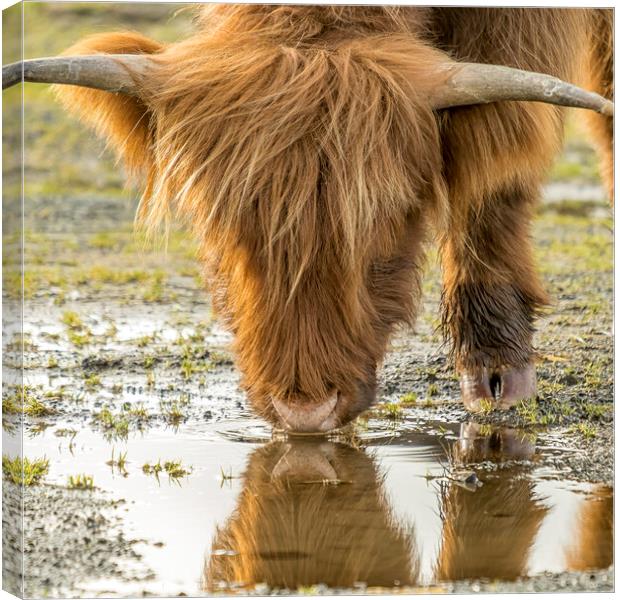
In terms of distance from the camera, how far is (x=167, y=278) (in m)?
5.70

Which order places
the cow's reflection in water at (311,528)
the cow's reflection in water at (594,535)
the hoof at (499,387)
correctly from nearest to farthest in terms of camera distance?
the cow's reflection in water at (311,528)
the cow's reflection in water at (594,535)
the hoof at (499,387)

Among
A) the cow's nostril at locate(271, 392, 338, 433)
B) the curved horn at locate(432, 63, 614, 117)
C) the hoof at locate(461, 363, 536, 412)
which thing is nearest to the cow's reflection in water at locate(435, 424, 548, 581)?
the cow's nostril at locate(271, 392, 338, 433)


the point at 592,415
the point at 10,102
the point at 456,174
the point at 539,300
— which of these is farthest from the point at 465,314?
the point at 10,102

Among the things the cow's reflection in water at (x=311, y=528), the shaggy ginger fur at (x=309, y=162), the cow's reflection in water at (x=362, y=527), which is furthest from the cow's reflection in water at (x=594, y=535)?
the shaggy ginger fur at (x=309, y=162)

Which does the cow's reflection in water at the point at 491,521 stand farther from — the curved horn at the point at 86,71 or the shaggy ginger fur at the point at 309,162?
the curved horn at the point at 86,71

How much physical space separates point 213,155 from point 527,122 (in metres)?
0.79

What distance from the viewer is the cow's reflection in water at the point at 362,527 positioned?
252 cm

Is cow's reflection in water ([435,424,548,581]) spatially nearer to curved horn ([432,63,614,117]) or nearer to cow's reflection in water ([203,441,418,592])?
cow's reflection in water ([203,441,418,592])

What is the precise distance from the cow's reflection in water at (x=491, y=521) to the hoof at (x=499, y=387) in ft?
1.78

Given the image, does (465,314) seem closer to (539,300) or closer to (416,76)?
(539,300)

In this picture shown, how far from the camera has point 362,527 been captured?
8.95 ft

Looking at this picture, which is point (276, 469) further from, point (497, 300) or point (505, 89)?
point (497, 300)

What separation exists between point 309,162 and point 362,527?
32.3 inches

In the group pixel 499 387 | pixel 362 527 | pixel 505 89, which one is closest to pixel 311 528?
pixel 362 527
